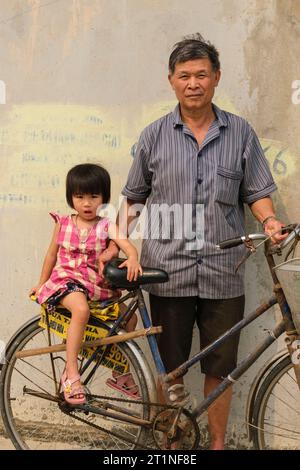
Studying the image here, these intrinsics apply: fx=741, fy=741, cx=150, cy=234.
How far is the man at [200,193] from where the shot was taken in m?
3.89

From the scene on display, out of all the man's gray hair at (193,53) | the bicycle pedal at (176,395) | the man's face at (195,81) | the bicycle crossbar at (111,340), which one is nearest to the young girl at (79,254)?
the bicycle crossbar at (111,340)

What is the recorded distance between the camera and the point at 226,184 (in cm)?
390

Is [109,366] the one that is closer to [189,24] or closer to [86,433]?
[86,433]

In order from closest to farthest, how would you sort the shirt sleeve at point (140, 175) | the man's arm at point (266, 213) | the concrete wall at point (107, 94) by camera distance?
the man's arm at point (266, 213) < the shirt sleeve at point (140, 175) < the concrete wall at point (107, 94)

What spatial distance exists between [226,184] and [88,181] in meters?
0.73

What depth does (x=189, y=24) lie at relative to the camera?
4.32 m

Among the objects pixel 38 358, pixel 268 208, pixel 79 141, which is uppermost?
pixel 79 141

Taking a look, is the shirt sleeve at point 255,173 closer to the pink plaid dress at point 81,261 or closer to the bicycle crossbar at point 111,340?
the pink plaid dress at point 81,261

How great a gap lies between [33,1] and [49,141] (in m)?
0.85

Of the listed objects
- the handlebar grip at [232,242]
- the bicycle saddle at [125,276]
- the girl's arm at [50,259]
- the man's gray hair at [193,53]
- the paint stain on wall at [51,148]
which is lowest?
the bicycle saddle at [125,276]

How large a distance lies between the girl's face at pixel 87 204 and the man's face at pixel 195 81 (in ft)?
2.27

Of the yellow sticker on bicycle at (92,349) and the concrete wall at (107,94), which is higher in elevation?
the concrete wall at (107,94)

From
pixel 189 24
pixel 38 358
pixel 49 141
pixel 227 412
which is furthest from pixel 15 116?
pixel 227 412

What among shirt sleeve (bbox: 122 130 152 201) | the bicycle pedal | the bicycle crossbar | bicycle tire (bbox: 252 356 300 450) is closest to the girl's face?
shirt sleeve (bbox: 122 130 152 201)
